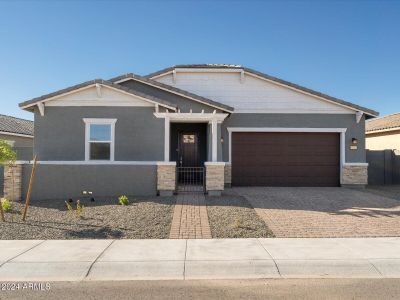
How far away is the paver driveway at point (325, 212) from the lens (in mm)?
7152

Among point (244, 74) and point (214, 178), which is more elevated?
point (244, 74)

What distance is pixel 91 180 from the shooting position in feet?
34.5

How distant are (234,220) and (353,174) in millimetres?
9109

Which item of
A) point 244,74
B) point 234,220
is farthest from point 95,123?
point 244,74

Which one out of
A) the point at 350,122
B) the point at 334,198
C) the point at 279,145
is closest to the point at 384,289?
the point at 334,198

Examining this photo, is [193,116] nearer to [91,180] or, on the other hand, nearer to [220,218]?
[91,180]

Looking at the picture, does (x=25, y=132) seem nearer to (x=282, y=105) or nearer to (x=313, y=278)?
(x=282, y=105)

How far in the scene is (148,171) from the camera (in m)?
10.6

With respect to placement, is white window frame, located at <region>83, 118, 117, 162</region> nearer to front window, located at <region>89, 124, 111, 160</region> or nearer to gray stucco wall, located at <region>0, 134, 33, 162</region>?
front window, located at <region>89, 124, 111, 160</region>

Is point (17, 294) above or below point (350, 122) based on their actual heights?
below

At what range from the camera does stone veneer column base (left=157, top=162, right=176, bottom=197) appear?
1055 cm

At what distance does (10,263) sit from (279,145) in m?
11.8

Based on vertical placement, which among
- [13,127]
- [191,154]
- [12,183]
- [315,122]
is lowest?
[12,183]

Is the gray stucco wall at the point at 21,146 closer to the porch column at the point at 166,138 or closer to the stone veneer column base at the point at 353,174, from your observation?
the porch column at the point at 166,138
